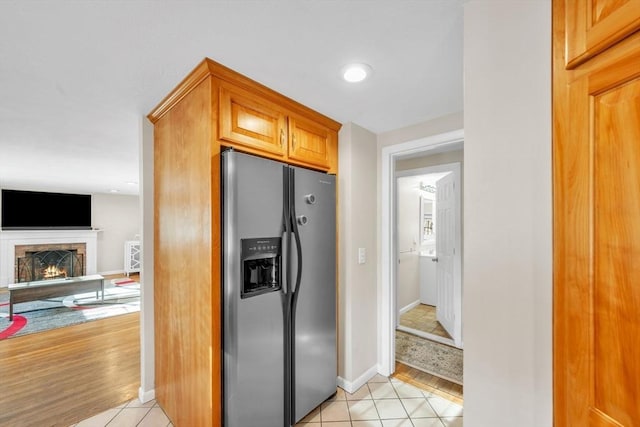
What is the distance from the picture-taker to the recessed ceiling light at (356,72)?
1457 mm

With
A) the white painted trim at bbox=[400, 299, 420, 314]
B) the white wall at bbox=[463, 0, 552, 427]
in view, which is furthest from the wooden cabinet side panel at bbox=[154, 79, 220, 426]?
the white painted trim at bbox=[400, 299, 420, 314]

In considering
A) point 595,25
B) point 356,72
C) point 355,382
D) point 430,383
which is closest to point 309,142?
point 356,72

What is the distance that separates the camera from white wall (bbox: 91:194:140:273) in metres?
7.09

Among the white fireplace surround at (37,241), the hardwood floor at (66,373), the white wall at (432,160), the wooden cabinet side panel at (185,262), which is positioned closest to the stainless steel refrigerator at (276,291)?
the wooden cabinet side panel at (185,262)

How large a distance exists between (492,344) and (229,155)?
1.41 metres

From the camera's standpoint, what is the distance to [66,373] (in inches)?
101

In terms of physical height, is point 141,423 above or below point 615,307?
below

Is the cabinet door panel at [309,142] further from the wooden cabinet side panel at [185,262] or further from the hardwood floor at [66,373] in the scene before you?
the hardwood floor at [66,373]

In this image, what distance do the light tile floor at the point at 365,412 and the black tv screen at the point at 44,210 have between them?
6.41m

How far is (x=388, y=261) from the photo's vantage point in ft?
8.11

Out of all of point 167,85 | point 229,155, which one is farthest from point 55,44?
point 229,155

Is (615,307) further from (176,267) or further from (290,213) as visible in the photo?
(176,267)

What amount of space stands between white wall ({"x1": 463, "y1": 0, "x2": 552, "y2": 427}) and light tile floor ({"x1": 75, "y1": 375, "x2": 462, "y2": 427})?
3.76 feet

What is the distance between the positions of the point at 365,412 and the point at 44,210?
8.01 meters
